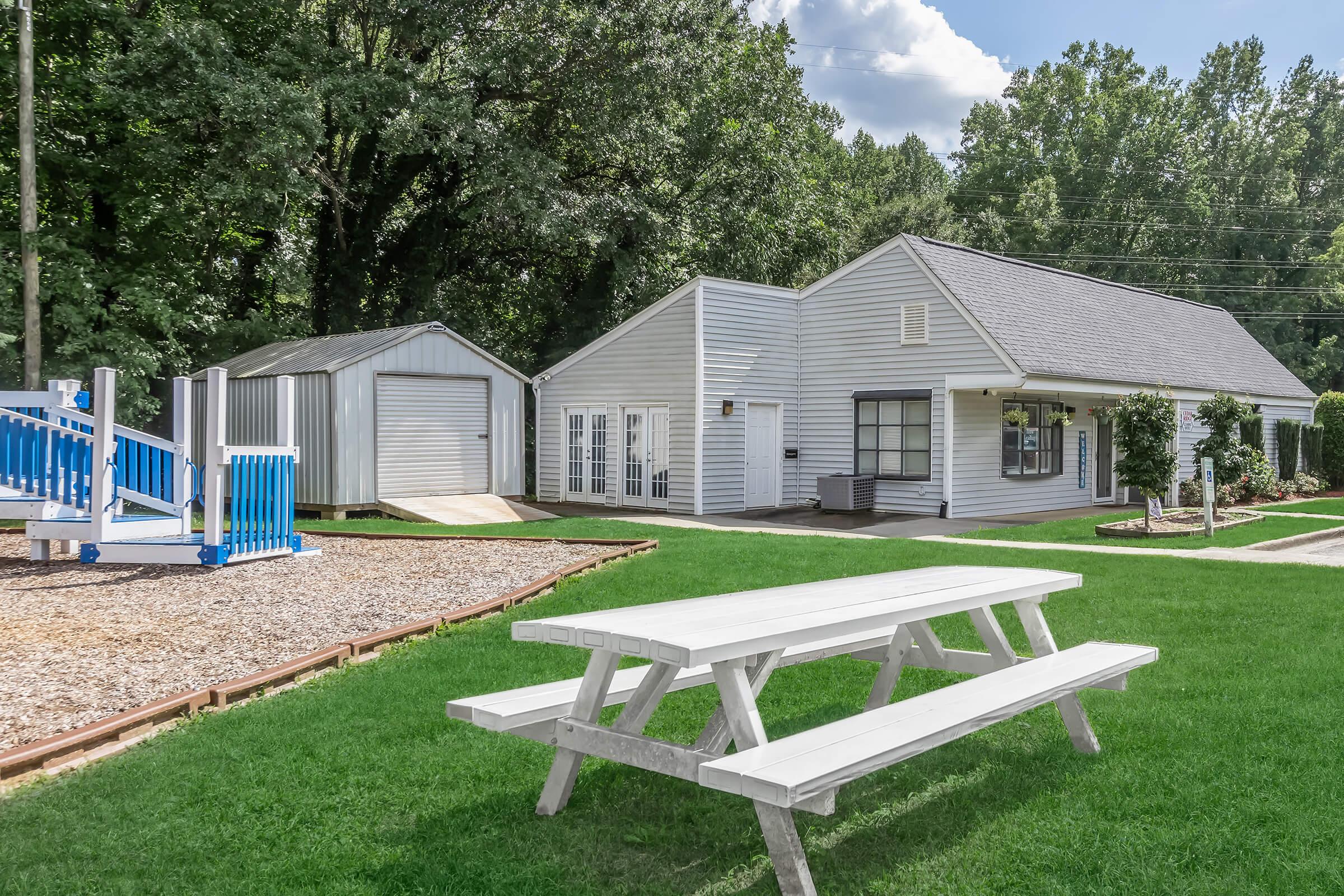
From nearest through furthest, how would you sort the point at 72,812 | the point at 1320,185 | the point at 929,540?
1. the point at 72,812
2. the point at 929,540
3. the point at 1320,185

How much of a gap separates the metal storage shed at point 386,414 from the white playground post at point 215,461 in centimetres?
722

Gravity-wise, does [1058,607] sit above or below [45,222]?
below

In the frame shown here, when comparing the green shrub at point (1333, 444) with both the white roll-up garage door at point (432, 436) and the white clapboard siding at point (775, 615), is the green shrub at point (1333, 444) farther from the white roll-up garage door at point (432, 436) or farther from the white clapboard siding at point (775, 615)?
the white clapboard siding at point (775, 615)

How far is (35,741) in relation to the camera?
472cm

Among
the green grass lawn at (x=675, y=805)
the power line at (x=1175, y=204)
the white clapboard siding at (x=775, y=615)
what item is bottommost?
the green grass lawn at (x=675, y=805)

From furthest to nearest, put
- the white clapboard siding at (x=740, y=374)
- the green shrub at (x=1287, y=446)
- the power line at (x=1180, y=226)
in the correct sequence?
the power line at (x=1180, y=226) → the green shrub at (x=1287, y=446) → the white clapboard siding at (x=740, y=374)

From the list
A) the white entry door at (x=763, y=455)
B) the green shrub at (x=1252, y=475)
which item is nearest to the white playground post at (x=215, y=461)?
the white entry door at (x=763, y=455)

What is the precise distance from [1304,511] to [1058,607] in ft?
46.5

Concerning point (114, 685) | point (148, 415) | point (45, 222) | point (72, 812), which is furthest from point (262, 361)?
point (72, 812)

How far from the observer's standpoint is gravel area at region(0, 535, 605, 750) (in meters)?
5.81

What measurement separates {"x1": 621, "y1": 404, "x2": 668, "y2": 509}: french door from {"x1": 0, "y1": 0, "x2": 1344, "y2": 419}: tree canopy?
5516mm

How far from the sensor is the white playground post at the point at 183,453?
37.3 feet

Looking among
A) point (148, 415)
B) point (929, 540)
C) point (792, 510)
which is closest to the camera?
point (929, 540)

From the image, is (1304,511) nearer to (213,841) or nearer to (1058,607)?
(1058,607)
